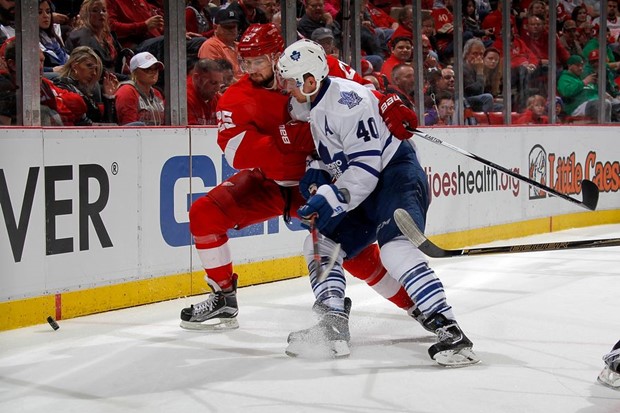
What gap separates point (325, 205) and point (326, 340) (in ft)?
1.77

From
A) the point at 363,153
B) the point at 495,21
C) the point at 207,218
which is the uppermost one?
the point at 495,21

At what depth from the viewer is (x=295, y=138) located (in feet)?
12.5

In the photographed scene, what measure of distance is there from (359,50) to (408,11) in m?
0.72

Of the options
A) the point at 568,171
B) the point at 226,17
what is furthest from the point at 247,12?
the point at 568,171

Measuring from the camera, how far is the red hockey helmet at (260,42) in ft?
13.0

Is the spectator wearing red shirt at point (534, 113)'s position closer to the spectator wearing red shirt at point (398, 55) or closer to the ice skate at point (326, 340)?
the spectator wearing red shirt at point (398, 55)

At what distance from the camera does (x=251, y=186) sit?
4.21 m

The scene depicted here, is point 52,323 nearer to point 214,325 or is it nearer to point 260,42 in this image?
point 214,325

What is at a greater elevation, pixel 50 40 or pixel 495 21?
pixel 495 21

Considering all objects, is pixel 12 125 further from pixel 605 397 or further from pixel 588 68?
pixel 588 68

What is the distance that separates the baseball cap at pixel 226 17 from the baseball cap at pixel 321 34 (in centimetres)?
74

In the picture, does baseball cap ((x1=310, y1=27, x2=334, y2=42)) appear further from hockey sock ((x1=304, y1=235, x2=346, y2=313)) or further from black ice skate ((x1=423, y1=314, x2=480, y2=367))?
black ice skate ((x1=423, y1=314, x2=480, y2=367))

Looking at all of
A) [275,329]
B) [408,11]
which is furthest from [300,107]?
[408,11]

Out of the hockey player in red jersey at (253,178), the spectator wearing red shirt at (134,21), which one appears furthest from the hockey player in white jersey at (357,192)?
the spectator wearing red shirt at (134,21)
